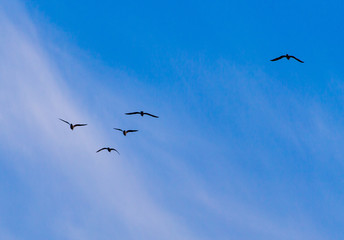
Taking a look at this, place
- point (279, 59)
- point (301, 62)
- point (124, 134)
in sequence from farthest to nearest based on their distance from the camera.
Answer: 1. point (124, 134)
2. point (279, 59)
3. point (301, 62)

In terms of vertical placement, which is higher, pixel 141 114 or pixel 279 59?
pixel 279 59

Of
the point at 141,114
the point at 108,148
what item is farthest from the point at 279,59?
the point at 108,148

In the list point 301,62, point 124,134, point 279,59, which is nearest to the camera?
point 301,62

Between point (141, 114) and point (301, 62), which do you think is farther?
point (141, 114)

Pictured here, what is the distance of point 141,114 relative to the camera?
484ft

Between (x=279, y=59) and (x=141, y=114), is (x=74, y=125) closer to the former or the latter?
(x=141, y=114)

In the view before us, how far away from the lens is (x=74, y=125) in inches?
5827

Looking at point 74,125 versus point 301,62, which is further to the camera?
point 74,125

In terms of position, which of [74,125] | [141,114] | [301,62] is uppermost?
[301,62]

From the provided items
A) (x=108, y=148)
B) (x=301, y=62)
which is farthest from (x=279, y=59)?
(x=108, y=148)

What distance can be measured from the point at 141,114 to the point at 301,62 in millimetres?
46594

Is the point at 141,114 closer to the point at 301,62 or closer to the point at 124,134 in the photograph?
the point at 124,134

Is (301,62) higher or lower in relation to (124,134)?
higher

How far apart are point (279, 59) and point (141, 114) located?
41.4 metres
